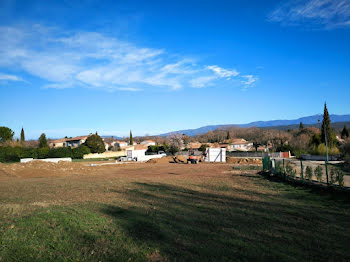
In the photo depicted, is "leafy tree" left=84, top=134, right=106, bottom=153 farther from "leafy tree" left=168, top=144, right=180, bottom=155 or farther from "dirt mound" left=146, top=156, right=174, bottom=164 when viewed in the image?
"dirt mound" left=146, top=156, right=174, bottom=164

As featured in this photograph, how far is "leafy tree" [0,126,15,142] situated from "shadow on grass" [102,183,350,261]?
73.1m

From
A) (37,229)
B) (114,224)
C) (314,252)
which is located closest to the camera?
(314,252)

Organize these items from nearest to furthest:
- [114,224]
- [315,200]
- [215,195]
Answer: [114,224], [315,200], [215,195]

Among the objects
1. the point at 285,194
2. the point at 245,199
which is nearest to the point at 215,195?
the point at 245,199

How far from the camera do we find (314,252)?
5629 millimetres

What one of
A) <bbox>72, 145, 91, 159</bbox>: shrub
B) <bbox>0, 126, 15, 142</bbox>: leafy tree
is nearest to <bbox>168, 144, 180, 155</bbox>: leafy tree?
<bbox>72, 145, 91, 159</bbox>: shrub

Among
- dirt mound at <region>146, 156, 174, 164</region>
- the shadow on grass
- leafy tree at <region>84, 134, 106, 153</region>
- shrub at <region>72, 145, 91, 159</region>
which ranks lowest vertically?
dirt mound at <region>146, 156, 174, 164</region>

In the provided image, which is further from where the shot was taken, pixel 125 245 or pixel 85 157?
pixel 85 157

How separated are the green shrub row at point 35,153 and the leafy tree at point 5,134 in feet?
49.3

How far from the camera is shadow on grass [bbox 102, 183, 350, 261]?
18.3 ft

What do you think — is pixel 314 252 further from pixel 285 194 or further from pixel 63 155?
pixel 63 155

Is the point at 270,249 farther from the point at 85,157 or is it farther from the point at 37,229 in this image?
the point at 85,157

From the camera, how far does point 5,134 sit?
70500mm

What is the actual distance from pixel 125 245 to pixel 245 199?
7460mm
